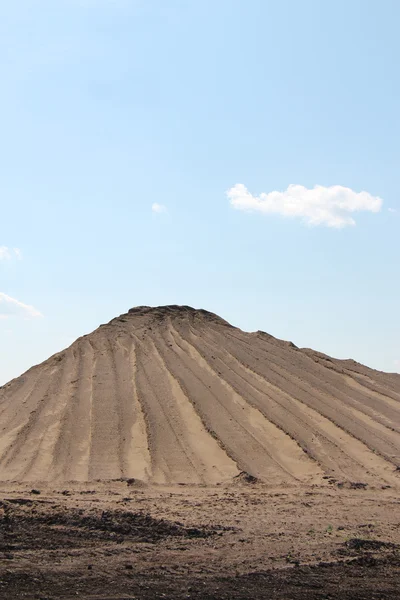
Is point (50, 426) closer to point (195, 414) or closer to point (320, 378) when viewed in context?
point (195, 414)

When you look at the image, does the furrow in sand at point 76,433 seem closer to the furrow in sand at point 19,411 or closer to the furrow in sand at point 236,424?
the furrow in sand at point 19,411

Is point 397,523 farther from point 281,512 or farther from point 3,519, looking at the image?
point 3,519

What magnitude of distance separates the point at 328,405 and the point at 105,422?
6545mm

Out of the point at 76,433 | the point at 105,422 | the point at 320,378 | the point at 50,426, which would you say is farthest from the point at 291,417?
the point at 50,426

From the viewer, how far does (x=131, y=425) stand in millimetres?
17125

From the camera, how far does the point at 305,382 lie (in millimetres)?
21844

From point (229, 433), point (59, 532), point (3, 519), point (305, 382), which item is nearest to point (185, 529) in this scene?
point (59, 532)

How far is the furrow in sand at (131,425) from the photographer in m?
14.4

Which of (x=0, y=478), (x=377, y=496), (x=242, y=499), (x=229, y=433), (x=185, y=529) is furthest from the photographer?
(x=229, y=433)

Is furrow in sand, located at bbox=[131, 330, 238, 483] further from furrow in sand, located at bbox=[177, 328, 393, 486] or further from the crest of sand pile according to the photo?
furrow in sand, located at bbox=[177, 328, 393, 486]

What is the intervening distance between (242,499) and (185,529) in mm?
3184

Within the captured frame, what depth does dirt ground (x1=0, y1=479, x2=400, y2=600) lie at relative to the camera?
641cm

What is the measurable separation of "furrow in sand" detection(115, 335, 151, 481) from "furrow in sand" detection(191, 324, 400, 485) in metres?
3.60

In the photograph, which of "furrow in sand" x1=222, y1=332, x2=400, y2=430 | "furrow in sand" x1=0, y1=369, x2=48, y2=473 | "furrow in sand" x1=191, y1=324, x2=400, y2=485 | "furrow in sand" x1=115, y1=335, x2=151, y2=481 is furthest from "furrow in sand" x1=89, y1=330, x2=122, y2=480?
"furrow in sand" x1=222, y1=332, x2=400, y2=430
